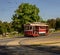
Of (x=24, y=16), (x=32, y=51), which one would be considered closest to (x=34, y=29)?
(x=24, y=16)

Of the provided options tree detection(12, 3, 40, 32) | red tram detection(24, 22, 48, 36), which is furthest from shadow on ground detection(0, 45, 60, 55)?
tree detection(12, 3, 40, 32)

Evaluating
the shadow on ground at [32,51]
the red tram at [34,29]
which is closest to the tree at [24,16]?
the red tram at [34,29]

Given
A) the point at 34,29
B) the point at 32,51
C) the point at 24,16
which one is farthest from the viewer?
the point at 24,16

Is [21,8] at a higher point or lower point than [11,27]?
higher

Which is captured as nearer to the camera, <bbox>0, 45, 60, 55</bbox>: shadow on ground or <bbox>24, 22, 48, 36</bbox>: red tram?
<bbox>0, 45, 60, 55</bbox>: shadow on ground

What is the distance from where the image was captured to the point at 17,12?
3369 inches

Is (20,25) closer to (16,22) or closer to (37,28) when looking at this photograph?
(16,22)

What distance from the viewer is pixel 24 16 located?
8375 cm

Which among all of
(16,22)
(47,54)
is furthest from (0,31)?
(47,54)

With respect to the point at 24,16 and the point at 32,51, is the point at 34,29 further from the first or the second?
the point at 32,51

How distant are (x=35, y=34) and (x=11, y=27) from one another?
30.9m

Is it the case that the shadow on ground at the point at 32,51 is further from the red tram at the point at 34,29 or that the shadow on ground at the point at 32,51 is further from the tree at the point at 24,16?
the tree at the point at 24,16

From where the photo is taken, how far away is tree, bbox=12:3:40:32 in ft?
274

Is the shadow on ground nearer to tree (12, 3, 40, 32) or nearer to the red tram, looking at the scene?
the red tram
